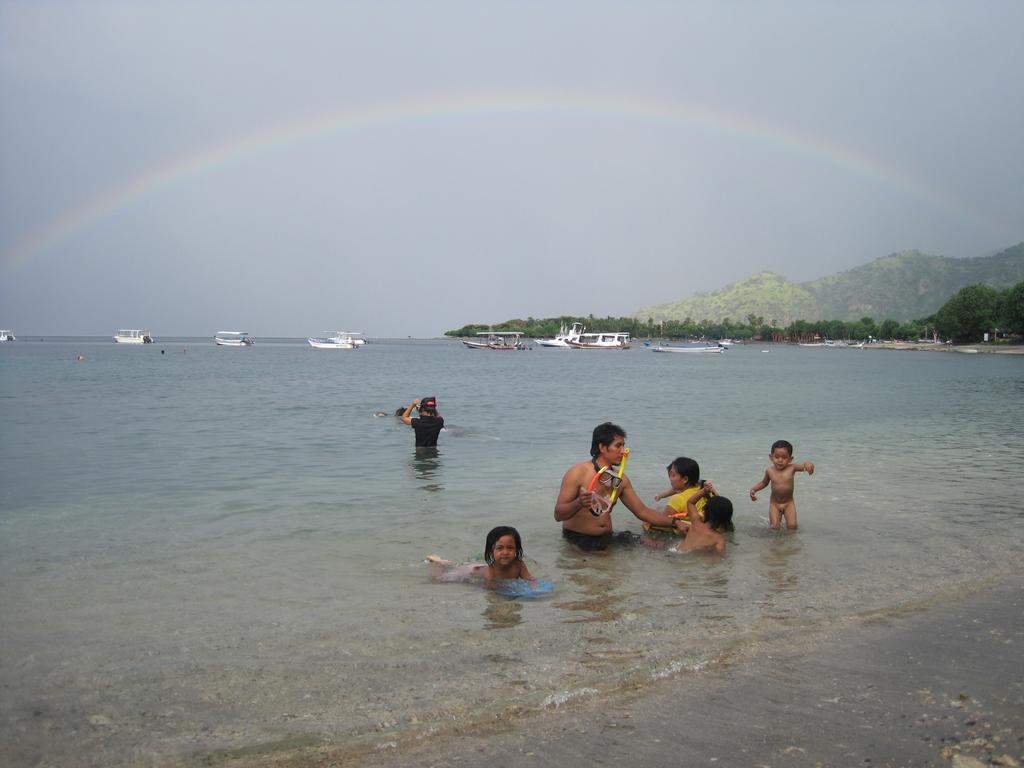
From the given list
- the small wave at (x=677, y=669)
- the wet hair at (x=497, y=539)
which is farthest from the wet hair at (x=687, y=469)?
the small wave at (x=677, y=669)

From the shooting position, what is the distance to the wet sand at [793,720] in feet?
15.1

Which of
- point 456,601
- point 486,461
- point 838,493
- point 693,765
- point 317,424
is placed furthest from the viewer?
point 317,424

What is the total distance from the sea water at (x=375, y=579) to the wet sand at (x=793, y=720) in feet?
0.89

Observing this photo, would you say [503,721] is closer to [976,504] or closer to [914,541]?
[914,541]

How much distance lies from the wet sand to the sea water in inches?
10.7

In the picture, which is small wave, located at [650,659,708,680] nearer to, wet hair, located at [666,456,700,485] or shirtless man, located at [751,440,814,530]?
wet hair, located at [666,456,700,485]

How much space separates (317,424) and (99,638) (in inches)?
831

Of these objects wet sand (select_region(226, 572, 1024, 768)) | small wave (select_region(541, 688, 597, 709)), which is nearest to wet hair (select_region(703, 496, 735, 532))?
wet sand (select_region(226, 572, 1024, 768))

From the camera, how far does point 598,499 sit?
953 centimetres

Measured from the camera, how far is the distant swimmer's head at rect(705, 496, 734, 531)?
1070 cm

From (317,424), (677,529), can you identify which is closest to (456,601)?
(677,529)

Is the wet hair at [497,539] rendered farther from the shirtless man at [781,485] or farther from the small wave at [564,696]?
the shirtless man at [781,485]

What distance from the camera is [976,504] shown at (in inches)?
534

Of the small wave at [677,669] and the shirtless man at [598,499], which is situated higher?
the shirtless man at [598,499]
